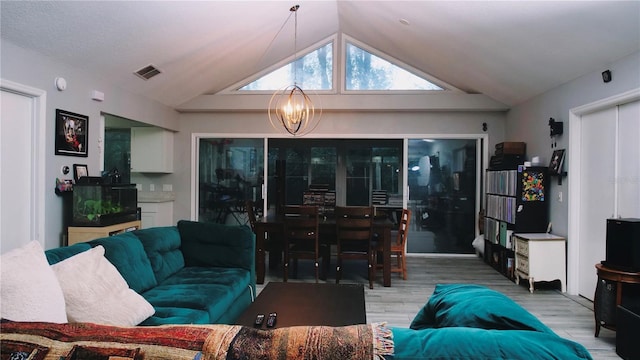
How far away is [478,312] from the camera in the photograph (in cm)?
118

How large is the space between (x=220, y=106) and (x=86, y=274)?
4407 mm

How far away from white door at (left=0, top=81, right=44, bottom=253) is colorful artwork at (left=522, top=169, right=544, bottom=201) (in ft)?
17.5

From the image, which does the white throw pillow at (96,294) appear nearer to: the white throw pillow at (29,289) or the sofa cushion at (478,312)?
the white throw pillow at (29,289)

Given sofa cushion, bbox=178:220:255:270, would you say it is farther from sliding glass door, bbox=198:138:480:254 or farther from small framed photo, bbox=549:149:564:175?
small framed photo, bbox=549:149:564:175

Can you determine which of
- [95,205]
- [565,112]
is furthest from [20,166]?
[565,112]

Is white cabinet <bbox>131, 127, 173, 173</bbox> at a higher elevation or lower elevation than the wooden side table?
higher

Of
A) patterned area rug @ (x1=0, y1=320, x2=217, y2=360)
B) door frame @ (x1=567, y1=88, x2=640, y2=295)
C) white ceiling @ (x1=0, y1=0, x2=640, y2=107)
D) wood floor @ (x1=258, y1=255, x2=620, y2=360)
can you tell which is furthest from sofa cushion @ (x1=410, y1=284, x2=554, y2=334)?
door frame @ (x1=567, y1=88, x2=640, y2=295)

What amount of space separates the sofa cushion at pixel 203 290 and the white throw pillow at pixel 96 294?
35 centimetres

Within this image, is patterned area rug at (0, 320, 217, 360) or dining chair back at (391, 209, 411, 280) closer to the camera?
patterned area rug at (0, 320, 217, 360)

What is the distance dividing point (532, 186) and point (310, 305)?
360cm

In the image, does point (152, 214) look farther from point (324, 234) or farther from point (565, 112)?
point (565, 112)

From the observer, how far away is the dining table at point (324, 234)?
425 centimetres

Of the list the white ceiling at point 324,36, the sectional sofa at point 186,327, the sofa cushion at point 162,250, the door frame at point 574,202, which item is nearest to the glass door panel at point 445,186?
the white ceiling at point 324,36

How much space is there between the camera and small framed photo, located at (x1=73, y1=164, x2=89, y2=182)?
12.2 feet
